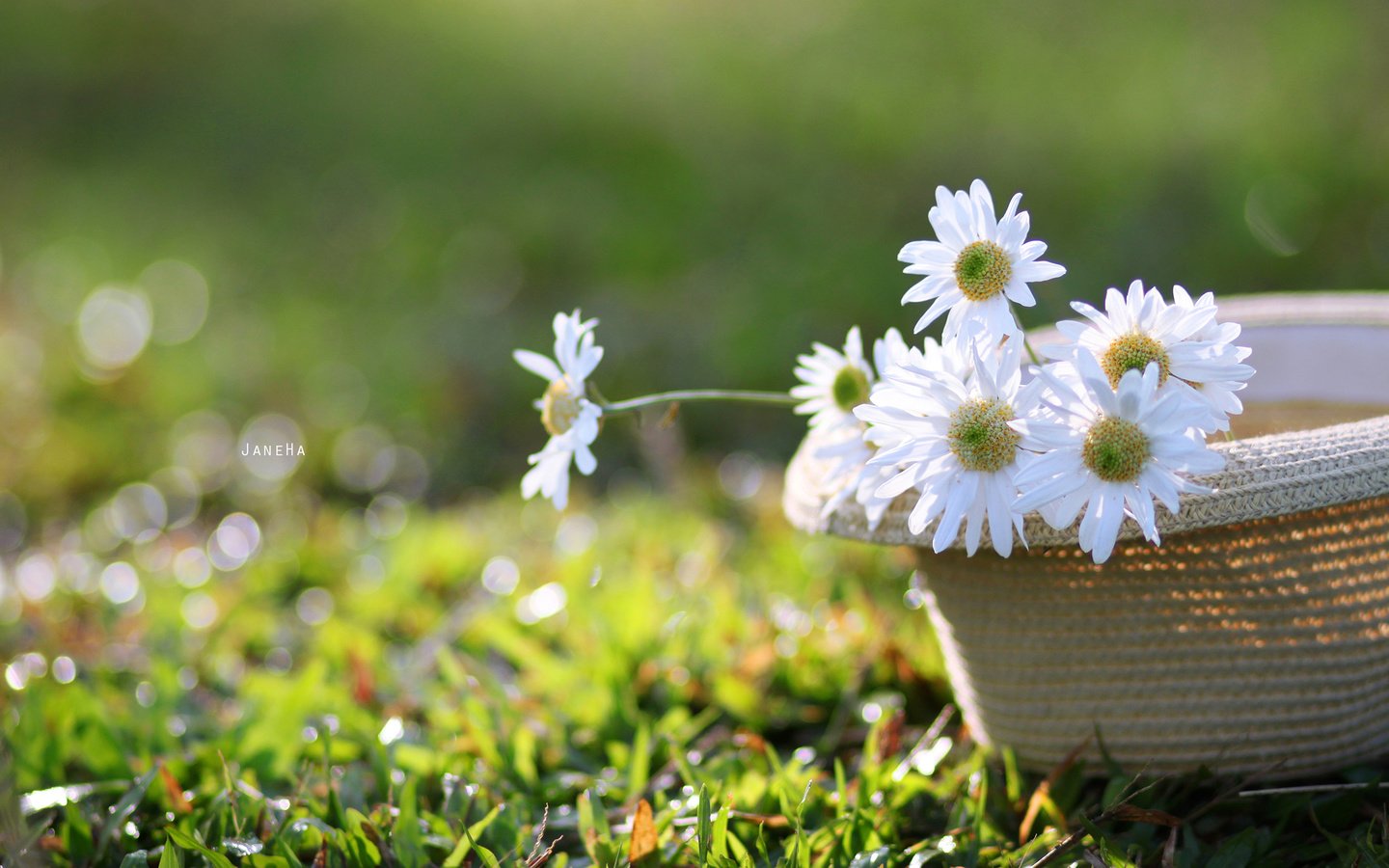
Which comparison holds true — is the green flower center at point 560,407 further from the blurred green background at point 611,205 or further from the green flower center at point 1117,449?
the blurred green background at point 611,205

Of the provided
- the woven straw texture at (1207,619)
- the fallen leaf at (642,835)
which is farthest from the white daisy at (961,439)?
the fallen leaf at (642,835)

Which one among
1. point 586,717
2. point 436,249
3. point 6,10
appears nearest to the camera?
point 586,717

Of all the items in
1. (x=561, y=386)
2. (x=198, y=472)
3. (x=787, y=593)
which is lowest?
(x=198, y=472)

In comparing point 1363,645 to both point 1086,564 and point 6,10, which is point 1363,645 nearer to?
point 1086,564

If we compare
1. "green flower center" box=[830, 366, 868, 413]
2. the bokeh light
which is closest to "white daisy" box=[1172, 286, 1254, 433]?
"green flower center" box=[830, 366, 868, 413]

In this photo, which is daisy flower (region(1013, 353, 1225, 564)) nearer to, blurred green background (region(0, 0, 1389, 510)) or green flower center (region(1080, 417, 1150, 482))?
green flower center (region(1080, 417, 1150, 482))

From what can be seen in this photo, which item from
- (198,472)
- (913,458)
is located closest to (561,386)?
(913,458)
